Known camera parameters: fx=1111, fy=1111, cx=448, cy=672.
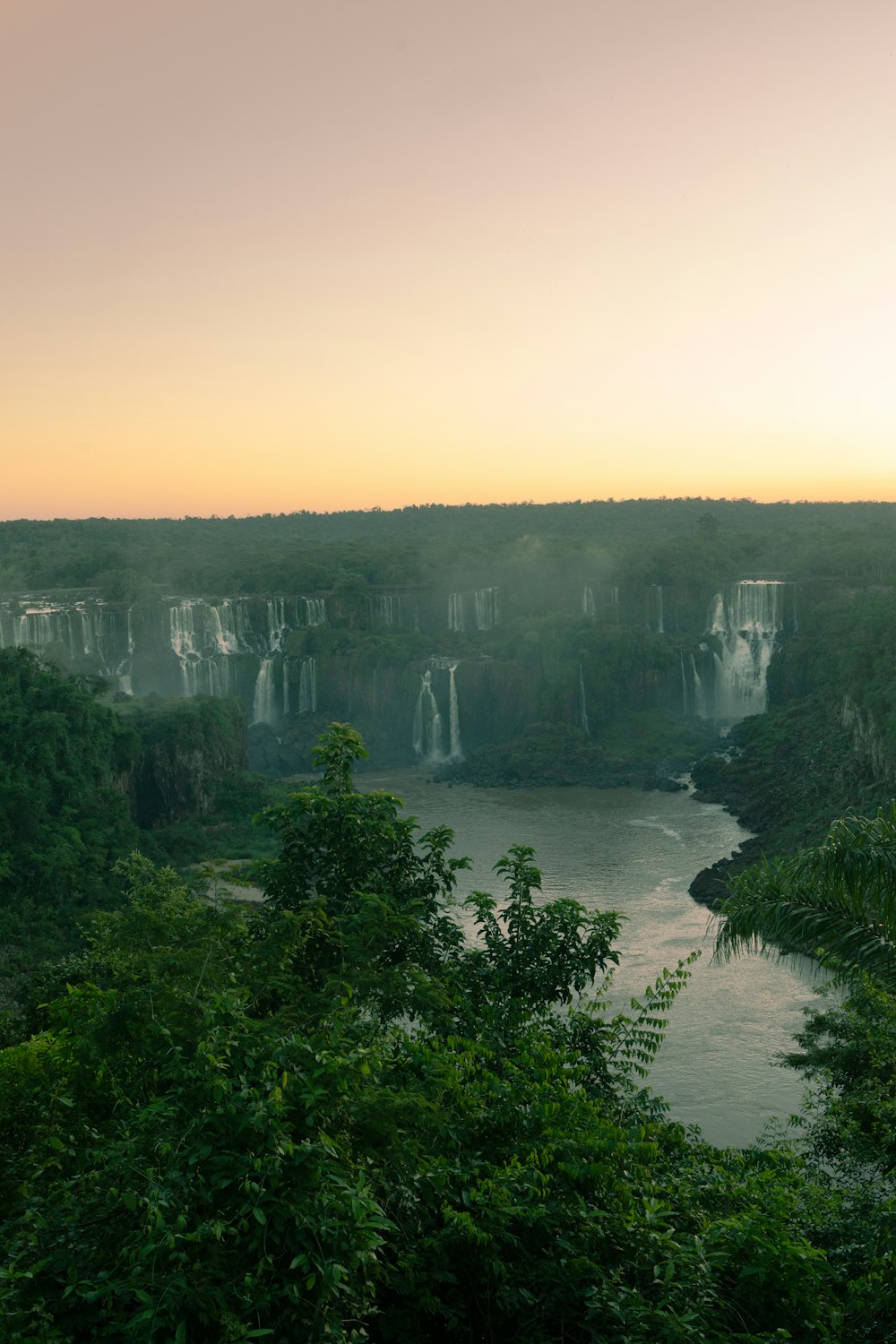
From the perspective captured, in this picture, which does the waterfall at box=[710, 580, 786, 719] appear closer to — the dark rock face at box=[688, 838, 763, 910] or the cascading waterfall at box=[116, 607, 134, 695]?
the dark rock face at box=[688, 838, 763, 910]

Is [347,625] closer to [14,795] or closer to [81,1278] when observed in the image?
[14,795]

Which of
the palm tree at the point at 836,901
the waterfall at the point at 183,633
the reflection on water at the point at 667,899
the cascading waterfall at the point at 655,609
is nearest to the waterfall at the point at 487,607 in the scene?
the cascading waterfall at the point at 655,609

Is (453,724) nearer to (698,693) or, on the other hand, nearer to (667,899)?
(698,693)

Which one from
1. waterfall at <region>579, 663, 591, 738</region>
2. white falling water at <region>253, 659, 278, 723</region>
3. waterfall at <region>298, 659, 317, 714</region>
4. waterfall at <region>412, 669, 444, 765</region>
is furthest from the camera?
waterfall at <region>298, 659, 317, 714</region>

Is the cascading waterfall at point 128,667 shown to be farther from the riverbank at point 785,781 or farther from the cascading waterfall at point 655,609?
the cascading waterfall at point 655,609

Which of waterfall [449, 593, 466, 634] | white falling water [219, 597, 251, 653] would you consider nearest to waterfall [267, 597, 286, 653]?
white falling water [219, 597, 251, 653]

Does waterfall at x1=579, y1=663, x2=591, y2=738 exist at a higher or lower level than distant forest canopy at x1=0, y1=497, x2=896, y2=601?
lower

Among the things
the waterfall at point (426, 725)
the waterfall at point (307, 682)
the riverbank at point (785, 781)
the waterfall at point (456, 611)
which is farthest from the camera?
the waterfall at point (456, 611)
